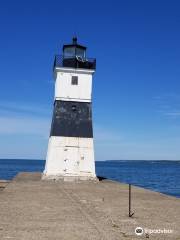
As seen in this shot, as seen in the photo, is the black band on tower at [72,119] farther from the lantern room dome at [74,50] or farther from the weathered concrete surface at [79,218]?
the weathered concrete surface at [79,218]

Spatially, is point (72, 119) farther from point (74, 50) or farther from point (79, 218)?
point (79, 218)

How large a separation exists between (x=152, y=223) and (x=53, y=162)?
56.2 ft

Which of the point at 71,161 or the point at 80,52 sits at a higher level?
the point at 80,52

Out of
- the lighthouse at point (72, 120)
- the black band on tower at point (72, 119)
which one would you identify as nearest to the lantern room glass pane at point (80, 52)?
the lighthouse at point (72, 120)

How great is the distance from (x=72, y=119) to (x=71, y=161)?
2961 millimetres

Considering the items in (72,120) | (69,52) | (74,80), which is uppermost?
(69,52)

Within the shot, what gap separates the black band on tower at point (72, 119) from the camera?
2869 cm

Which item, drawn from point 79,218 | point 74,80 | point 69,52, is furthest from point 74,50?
point 79,218

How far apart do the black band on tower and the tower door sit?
1.12 meters

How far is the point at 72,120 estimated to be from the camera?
28.9 metres

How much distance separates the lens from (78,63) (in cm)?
2958

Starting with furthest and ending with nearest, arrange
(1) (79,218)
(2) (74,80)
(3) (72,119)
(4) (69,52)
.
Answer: (4) (69,52) < (2) (74,80) < (3) (72,119) < (1) (79,218)

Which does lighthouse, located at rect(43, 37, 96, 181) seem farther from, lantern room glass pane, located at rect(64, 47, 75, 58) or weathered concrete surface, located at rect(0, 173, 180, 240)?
weathered concrete surface, located at rect(0, 173, 180, 240)

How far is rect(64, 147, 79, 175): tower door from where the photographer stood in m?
28.3
